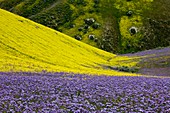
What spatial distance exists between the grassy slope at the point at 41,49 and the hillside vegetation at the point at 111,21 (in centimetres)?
4183

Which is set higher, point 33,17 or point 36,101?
point 33,17

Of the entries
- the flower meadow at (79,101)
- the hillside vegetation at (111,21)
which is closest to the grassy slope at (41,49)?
the flower meadow at (79,101)

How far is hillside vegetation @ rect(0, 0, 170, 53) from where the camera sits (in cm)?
13900

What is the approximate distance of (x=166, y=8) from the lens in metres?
161

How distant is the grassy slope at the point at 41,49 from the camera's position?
56.6m

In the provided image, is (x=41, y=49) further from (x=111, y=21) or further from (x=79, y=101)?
(x=111, y=21)

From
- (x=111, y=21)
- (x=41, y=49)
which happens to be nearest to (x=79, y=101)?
(x=41, y=49)

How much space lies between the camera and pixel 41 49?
72000 millimetres

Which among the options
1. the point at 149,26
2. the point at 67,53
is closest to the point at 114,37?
the point at 149,26

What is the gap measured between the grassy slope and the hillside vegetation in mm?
41834

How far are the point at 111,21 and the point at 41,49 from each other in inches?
3304

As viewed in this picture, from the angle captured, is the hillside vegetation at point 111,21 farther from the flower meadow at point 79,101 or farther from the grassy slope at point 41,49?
the flower meadow at point 79,101

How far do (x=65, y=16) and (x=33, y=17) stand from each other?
19.0 m

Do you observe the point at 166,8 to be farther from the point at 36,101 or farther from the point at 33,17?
the point at 36,101
